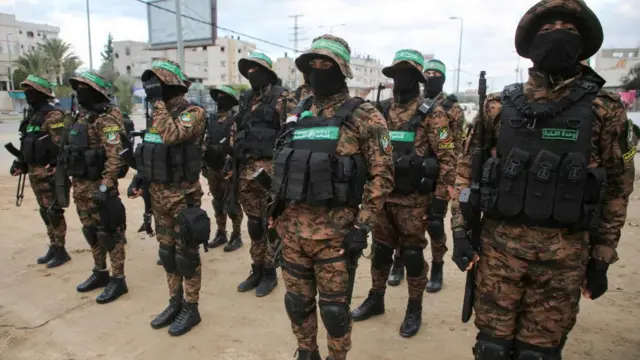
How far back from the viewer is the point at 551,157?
7.29 ft

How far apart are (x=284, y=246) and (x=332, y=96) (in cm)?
112

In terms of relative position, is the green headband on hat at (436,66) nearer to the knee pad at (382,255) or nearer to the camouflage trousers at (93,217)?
the knee pad at (382,255)

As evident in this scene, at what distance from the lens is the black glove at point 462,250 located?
2.48 meters

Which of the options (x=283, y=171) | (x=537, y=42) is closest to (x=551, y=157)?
(x=537, y=42)

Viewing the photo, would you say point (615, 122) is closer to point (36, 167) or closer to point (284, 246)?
point (284, 246)

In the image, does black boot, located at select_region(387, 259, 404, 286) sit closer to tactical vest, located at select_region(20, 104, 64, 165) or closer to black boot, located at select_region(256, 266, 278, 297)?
black boot, located at select_region(256, 266, 278, 297)

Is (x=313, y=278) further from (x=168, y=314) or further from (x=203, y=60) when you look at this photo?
(x=203, y=60)

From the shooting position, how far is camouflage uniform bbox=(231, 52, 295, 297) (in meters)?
4.71

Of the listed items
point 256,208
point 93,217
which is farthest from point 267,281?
point 93,217

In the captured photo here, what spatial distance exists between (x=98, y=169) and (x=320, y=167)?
9.84ft

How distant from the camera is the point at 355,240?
273 cm

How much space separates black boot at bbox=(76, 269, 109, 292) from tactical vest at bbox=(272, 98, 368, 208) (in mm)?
3021

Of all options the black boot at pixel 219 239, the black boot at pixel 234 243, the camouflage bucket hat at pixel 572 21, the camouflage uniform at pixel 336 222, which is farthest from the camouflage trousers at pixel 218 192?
the camouflage bucket hat at pixel 572 21

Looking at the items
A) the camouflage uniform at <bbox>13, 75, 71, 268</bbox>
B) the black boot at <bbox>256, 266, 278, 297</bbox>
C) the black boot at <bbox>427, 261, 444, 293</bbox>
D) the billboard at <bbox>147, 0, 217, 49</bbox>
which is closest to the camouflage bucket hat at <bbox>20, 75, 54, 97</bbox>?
the camouflage uniform at <bbox>13, 75, 71, 268</bbox>
